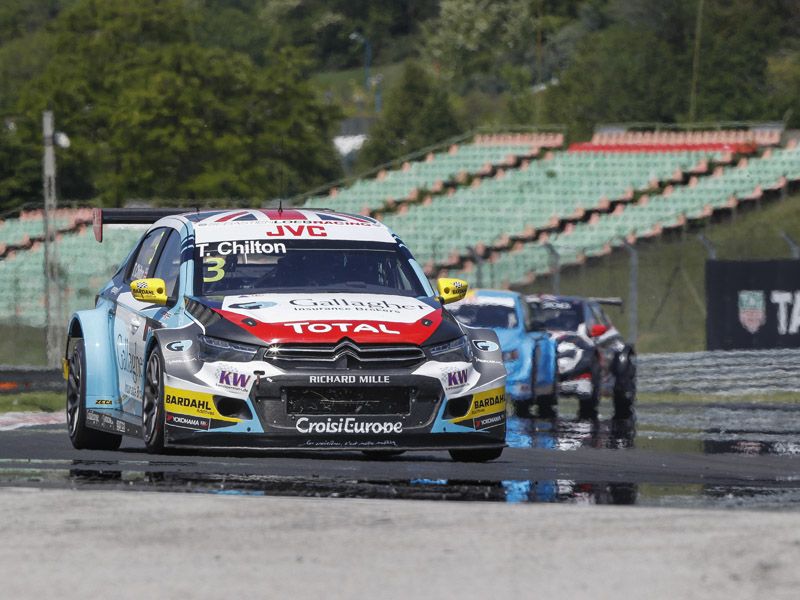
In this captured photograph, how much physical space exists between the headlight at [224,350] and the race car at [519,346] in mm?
9297

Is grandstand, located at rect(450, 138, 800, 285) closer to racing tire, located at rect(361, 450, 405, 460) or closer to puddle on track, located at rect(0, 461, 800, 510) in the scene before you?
racing tire, located at rect(361, 450, 405, 460)

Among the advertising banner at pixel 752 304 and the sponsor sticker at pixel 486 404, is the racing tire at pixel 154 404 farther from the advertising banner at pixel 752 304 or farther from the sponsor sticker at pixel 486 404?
the advertising banner at pixel 752 304

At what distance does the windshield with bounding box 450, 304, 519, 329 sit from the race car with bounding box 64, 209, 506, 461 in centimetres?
890

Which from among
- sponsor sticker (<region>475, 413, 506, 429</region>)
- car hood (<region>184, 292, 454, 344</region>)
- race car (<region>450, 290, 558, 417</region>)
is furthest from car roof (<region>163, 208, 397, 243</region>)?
race car (<region>450, 290, 558, 417</region>)

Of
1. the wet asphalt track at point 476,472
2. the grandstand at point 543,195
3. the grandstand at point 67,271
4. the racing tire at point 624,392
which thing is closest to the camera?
the wet asphalt track at point 476,472

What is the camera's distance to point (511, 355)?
21078 millimetres

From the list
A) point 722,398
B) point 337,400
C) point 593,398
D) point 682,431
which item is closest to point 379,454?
point 337,400

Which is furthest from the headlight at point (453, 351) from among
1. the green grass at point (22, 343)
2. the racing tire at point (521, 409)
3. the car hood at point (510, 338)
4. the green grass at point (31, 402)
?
the green grass at point (22, 343)

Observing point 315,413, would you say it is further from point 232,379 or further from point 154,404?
point 154,404

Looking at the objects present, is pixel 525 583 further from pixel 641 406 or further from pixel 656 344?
pixel 656 344

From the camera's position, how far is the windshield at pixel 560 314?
23359 millimetres

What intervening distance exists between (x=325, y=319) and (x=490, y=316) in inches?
419

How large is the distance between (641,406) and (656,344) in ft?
31.3

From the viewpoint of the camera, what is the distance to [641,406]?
2403 cm
